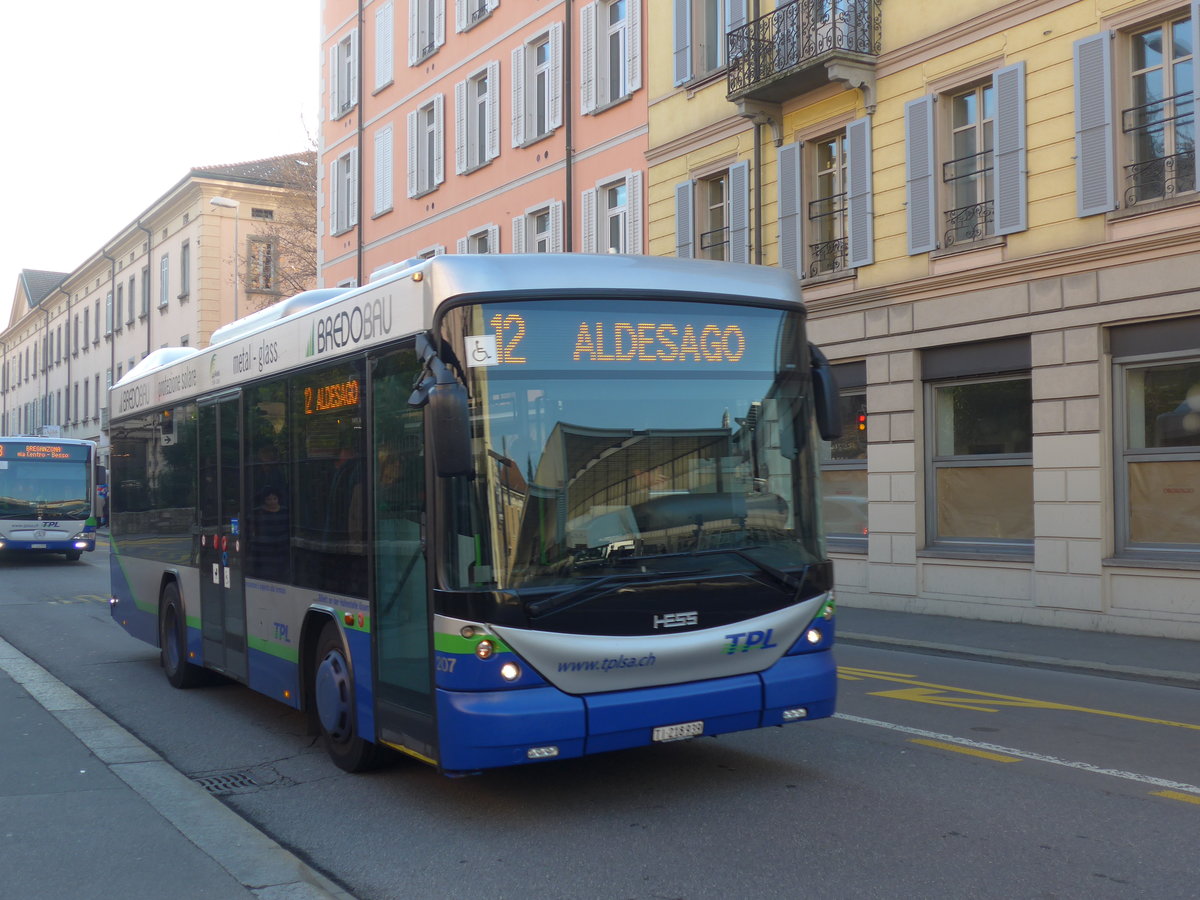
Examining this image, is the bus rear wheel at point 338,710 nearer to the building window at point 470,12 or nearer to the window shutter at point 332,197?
the building window at point 470,12

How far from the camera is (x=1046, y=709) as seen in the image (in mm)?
9430

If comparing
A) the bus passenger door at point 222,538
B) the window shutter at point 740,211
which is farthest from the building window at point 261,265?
the bus passenger door at point 222,538

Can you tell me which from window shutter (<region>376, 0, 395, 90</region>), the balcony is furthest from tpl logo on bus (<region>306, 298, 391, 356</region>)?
window shutter (<region>376, 0, 395, 90</region>)

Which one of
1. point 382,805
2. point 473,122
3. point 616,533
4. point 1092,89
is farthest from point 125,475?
point 473,122

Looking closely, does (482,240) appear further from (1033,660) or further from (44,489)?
(1033,660)

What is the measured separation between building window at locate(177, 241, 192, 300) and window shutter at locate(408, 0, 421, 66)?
23227 mm

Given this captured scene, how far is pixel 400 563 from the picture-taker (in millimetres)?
6438

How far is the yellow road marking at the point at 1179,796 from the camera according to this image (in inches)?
251

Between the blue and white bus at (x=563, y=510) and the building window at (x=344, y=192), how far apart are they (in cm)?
2913

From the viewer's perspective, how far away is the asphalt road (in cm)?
516

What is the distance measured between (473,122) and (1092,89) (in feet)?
56.4

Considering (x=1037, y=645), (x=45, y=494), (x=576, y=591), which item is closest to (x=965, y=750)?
(x=576, y=591)

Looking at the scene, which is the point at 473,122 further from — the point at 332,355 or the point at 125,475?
the point at 332,355

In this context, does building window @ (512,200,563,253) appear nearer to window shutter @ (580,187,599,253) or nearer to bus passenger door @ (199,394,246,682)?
window shutter @ (580,187,599,253)
